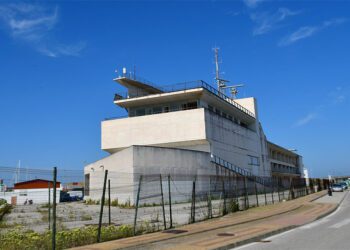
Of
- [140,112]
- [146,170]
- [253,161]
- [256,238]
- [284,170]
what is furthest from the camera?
[284,170]

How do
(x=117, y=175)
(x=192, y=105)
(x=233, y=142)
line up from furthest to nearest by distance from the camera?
(x=233, y=142)
(x=192, y=105)
(x=117, y=175)

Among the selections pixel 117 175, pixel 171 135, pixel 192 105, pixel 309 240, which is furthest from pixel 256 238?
pixel 192 105

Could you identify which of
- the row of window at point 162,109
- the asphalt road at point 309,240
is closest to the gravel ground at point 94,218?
the asphalt road at point 309,240

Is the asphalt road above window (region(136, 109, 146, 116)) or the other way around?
the other way around

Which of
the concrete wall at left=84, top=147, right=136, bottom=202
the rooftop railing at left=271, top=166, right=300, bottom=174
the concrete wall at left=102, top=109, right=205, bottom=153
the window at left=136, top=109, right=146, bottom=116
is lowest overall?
the concrete wall at left=84, top=147, right=136, bottom=202

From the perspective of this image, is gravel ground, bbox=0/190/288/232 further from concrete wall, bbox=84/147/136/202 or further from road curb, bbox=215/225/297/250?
concrete wall, bbox=84/147/136/202

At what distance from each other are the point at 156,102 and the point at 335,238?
41774 millimetres

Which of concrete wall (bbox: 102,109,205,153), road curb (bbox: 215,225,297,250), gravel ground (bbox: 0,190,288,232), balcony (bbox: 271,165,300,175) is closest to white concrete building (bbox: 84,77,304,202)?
concrete wall (bbox: 102,109,205,153)

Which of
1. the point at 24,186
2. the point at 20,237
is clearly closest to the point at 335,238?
the point at 20,237

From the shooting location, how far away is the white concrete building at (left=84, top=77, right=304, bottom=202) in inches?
1443

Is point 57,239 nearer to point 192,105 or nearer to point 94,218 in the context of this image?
point 94,218

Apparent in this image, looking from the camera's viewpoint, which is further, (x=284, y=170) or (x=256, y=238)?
(x=284, y=170)

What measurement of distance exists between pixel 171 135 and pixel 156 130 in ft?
7.37

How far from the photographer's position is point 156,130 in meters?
48.8
